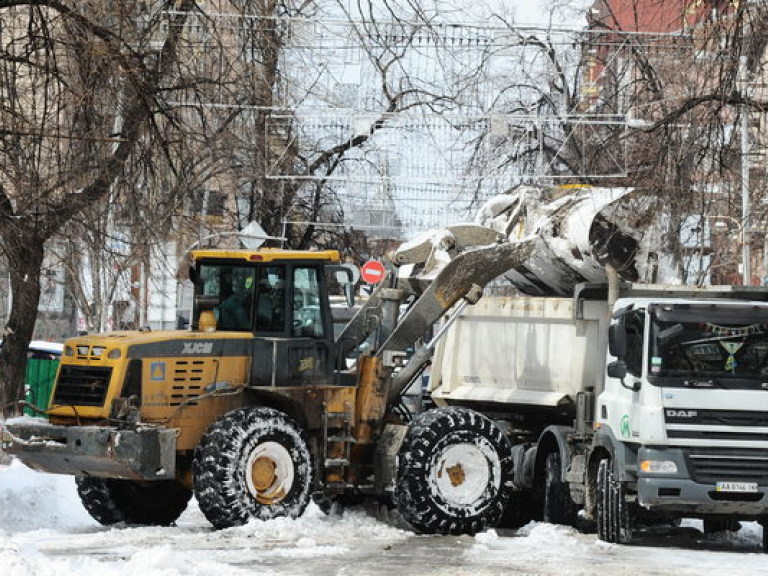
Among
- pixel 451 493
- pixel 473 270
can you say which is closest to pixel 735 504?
pixel 451 493

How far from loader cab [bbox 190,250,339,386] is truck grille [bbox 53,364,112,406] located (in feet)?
4.65

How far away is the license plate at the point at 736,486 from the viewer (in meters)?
15.2

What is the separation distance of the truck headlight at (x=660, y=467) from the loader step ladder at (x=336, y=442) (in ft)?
11.9

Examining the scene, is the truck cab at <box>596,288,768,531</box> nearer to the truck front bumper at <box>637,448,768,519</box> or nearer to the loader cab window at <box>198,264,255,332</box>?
the truck front bumper at <box>637,448,768,519</box>

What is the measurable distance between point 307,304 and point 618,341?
3.70 m

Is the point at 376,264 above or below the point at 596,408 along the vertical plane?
above

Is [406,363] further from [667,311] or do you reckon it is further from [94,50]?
[94,50]

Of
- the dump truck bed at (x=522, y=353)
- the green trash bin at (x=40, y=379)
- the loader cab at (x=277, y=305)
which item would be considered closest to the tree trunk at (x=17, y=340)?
the loader cab at (x=277, y=305)

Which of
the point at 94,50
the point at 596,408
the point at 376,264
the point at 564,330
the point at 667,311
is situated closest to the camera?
the point at 94,50

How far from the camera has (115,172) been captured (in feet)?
56.4

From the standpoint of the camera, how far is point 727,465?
1530 cm

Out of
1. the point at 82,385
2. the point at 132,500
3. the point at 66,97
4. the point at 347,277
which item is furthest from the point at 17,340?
the point at 66,97

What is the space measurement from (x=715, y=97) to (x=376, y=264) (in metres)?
19.9

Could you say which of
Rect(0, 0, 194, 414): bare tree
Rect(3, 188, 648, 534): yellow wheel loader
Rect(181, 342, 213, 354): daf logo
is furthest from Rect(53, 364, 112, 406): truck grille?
Rect(0, 0, 194, 414): bare tree
